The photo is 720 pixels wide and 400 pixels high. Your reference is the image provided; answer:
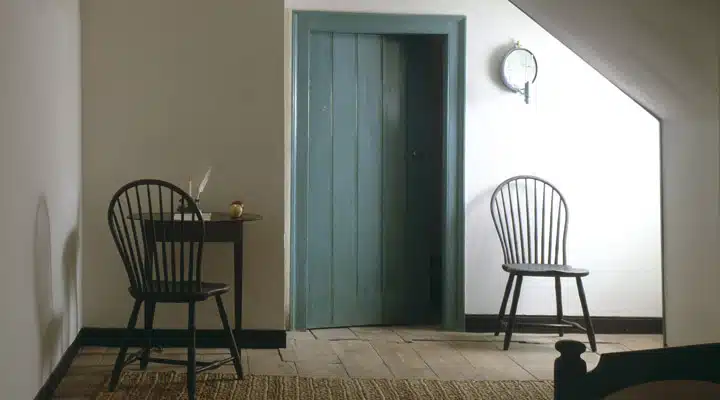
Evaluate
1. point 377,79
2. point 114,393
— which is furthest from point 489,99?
point 114,393

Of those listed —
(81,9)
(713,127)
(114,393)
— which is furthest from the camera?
(81,9)

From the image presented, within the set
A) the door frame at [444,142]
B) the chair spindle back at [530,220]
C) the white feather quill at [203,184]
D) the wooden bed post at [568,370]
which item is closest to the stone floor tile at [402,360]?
the door frame at [444,142]

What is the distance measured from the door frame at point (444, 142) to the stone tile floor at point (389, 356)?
0.28 metres

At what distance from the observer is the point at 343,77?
5652 millimetres

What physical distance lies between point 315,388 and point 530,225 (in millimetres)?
2042

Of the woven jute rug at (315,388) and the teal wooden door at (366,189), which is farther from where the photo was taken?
the teal wooden door at (366,189)

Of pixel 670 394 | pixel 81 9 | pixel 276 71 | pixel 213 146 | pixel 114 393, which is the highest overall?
pixel 81 9

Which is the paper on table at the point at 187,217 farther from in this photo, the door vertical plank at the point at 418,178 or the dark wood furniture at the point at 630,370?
the dark wood furniture at the point at 630,370

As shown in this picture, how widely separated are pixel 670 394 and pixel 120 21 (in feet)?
13.1

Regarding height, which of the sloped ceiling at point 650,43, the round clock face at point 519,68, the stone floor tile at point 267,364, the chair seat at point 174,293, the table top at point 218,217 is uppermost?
the round clock face at point 519,68

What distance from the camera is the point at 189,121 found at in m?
4.86

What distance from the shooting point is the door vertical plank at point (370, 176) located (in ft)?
18.7

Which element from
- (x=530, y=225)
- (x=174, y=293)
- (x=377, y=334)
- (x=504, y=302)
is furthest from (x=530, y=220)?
(x=174, y=293)

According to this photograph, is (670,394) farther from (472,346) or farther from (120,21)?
(120,21)
